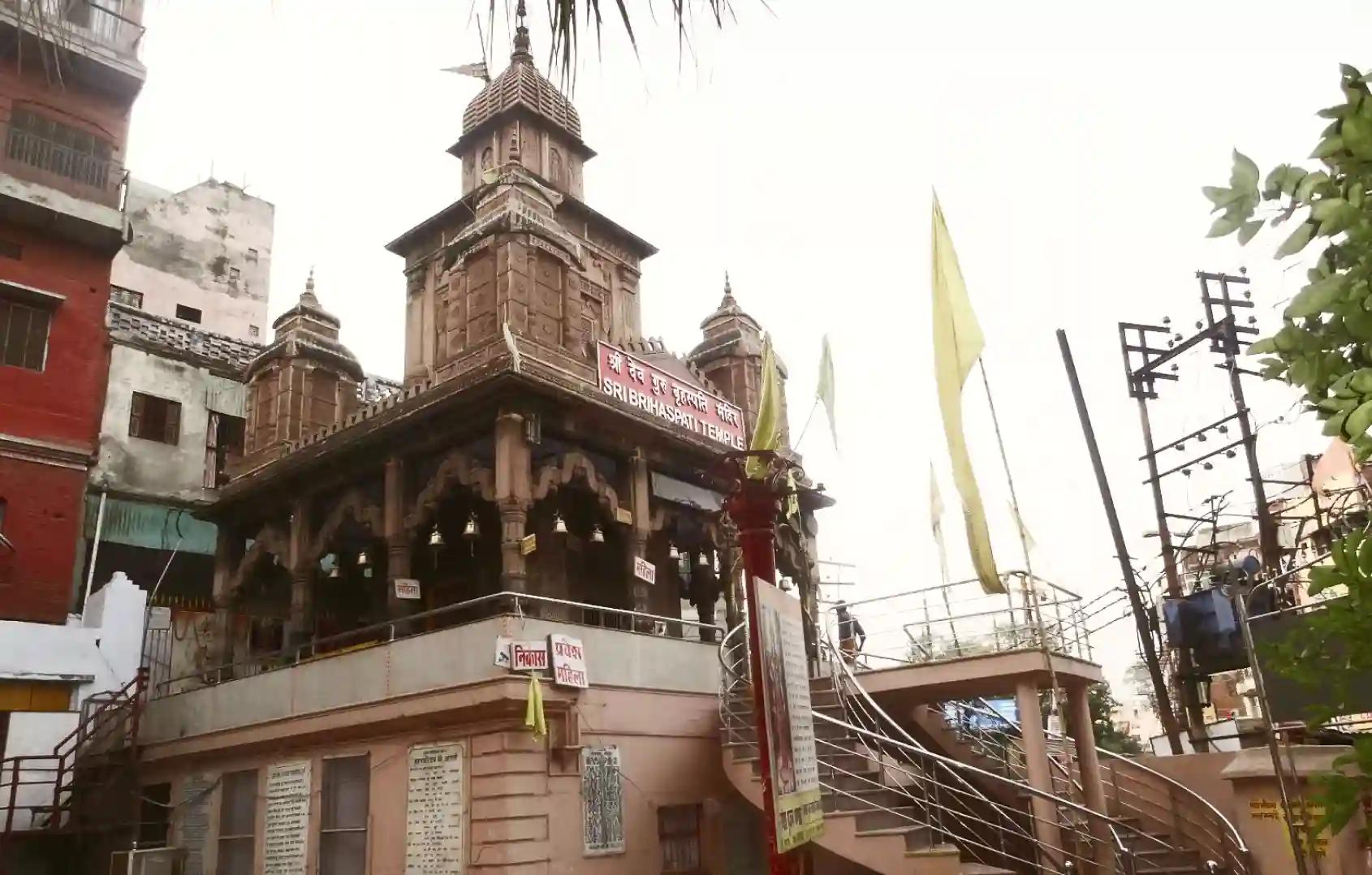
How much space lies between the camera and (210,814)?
16.0 metres

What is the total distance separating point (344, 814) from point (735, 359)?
11178mm

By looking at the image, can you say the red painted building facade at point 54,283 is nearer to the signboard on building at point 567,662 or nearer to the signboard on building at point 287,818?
the signboard on building at point 287,818

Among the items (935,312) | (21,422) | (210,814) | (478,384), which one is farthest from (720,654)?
(21,422)

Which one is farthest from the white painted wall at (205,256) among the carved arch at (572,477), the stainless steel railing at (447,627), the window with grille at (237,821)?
the carved arch at (572,477)

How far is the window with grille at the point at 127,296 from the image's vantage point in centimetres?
3059

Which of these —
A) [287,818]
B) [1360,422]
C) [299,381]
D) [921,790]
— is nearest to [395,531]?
[287,818]

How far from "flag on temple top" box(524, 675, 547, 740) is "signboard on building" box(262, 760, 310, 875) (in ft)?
15.3

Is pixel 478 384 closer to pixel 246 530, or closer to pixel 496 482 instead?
pixel 496 482

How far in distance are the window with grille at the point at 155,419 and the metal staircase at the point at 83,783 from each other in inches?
323

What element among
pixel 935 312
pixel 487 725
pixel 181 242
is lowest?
pixel 487 725

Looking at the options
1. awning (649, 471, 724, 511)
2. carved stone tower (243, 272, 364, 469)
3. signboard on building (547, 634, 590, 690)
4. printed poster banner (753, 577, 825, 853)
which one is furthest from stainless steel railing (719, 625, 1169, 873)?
carved stone tower (243, 272, 364, 469)

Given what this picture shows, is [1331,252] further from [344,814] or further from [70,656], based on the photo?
[70,656]

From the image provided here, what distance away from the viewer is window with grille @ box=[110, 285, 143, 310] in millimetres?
30591

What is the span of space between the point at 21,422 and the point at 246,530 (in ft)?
14.8
